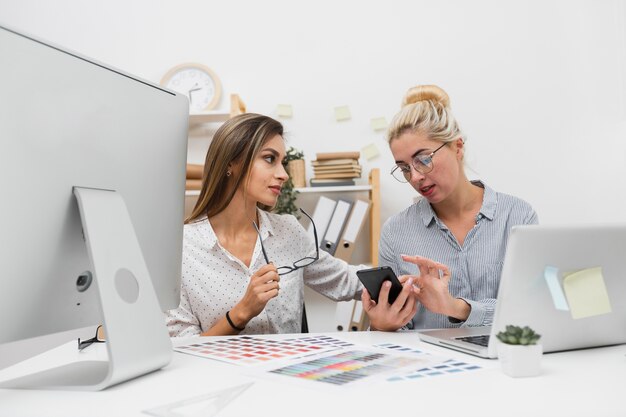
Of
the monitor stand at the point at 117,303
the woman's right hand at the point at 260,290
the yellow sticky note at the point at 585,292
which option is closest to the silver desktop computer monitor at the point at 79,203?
the monitor stand at the point at 117,303

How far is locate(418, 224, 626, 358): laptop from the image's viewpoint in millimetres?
912

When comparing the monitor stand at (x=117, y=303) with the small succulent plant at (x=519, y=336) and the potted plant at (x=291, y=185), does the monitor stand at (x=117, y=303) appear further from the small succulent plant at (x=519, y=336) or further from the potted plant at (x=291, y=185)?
the potted plant at (x=291, y=185)

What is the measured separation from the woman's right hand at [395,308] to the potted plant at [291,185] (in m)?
1.21

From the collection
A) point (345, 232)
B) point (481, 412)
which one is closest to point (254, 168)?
point (345, 232)

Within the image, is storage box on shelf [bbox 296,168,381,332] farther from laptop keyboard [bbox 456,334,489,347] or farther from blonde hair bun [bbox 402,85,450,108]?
laptop keyboard [bbox 456,334,489,347]

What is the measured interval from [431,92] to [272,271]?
2.86 feet

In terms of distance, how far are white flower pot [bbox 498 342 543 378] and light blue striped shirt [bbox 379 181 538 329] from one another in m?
0.59

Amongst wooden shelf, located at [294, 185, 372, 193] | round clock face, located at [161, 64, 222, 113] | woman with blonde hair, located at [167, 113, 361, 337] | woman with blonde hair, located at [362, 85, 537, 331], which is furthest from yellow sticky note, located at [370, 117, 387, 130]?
woman with blonde hair, located at [167, 113, 361, 337]

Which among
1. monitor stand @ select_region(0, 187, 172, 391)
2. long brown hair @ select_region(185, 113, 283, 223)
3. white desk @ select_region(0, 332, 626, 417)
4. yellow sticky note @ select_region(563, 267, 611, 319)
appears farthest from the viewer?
long brown hair @ select_region(185, 113, 283, 223)

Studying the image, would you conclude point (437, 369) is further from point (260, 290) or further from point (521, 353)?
point (260, 290)

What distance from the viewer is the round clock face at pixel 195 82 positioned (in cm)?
273

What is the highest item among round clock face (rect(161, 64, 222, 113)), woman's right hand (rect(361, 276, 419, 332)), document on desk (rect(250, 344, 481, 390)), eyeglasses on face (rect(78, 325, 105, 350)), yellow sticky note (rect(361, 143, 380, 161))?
round clock face (rect(161, 64, 222, 113))

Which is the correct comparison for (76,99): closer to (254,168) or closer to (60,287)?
(60,287)

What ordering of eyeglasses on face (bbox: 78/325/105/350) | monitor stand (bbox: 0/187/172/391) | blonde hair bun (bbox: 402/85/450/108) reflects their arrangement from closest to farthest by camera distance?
monitor stand (bbox: 0/187/172/391) < eyeglasses on face (bbox: 78/325/105/350) < blonde hair bun (bbox: 402/85/450/108)
